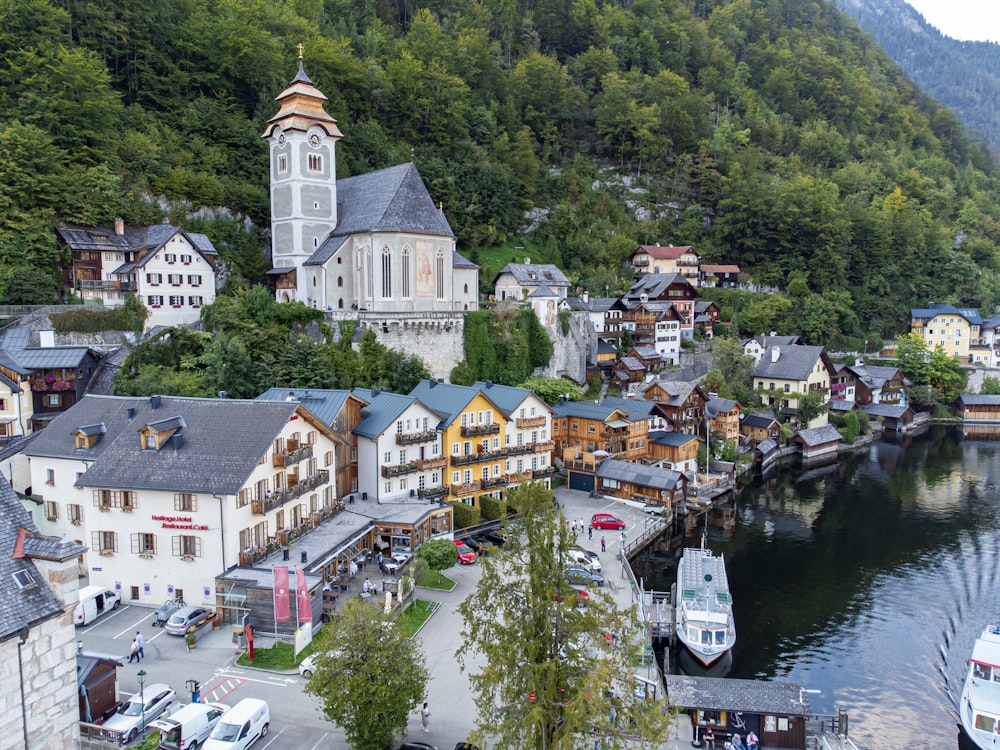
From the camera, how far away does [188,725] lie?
61.3ft

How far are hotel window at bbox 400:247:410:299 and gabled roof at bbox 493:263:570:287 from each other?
1714 centimetres

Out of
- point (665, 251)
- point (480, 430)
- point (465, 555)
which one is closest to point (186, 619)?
point (465, 555)

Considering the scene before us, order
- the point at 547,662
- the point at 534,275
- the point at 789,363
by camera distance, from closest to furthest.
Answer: the point at 547,662 < the point at 534,275 < the point at 789,363

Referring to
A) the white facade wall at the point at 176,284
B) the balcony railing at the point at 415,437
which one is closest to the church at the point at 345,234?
the white facade wall at the point at 176,284

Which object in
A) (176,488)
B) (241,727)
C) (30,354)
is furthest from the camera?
(30,354)

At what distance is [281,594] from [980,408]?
8216 centimetres

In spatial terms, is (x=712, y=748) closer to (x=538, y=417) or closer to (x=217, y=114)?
(x=538, y=417)

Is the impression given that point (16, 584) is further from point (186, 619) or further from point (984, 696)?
point (984, 696)

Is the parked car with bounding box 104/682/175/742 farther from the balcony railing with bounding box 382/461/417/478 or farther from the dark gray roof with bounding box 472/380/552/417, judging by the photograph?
the dark gray roof with bounding box 472/380/552/417

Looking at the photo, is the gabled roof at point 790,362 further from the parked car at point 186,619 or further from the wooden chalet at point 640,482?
the parked car at point 186,619

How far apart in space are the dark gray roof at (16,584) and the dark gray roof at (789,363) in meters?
63.9

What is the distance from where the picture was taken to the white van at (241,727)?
18391 millimetres

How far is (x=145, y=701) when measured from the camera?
1961cm

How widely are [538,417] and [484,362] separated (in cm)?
1109
